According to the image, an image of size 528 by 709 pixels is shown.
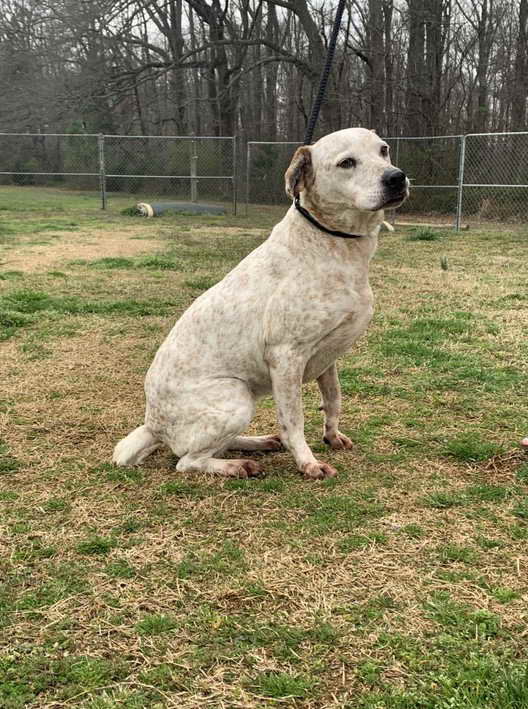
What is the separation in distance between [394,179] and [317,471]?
129cm

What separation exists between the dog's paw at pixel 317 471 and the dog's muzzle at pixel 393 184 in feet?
3.84

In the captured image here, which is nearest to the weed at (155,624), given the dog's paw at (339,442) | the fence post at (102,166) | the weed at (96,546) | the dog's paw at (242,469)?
the weed at (96,546)

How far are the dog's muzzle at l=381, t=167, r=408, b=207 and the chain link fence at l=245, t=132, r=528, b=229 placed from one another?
38.3 ft

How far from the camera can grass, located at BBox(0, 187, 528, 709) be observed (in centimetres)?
181

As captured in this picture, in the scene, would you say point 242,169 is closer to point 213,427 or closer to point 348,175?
point 348,175

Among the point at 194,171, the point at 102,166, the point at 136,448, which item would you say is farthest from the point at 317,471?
the point at 194,171

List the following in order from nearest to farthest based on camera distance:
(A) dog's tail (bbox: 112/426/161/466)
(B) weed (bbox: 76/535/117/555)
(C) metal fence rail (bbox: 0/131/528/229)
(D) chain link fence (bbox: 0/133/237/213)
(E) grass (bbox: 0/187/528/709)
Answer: (E) grass (bbox: 0/187/528/709)
(B) weed (bbox: 76/535/117/555)
(A) dog's tail (bbox: 112/426/161/466)
(C) metal fence rail (bbox: 0/131/528/229)
(D) chain link fence (bbox: 0/133/237/213)

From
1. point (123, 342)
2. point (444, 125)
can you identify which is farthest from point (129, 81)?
point (123, 342)

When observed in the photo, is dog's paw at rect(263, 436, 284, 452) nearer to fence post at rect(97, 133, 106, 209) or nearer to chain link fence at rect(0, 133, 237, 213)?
chain link fence at rect(0, 133, 237, 213)

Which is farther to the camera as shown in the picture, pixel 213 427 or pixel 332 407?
pixel 332 407

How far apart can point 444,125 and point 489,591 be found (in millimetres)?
17343

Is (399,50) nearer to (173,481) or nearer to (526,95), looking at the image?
(526,95)

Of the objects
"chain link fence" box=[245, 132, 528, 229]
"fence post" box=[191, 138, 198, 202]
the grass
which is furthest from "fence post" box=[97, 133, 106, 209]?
the grass

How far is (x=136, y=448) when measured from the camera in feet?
10.6
